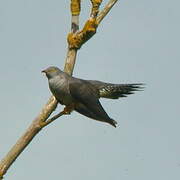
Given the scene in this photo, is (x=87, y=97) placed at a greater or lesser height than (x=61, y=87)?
lesser

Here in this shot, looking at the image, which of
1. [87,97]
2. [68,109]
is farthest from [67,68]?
[87,97]

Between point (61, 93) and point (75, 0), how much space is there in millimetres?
1194

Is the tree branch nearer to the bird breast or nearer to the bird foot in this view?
the bird foot

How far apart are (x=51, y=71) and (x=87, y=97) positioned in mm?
586

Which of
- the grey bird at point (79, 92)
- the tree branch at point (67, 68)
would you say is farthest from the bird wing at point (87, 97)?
the tree branch at point (67, 68)

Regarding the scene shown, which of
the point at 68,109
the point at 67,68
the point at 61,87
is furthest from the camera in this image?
the point at 61,87

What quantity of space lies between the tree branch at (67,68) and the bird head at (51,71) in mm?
544

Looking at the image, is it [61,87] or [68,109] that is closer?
[68,109]

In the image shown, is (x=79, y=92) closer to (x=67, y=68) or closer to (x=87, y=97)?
(x=87, y=97)

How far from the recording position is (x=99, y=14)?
6.70 meters

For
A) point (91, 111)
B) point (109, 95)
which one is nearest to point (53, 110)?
point (91, 111)

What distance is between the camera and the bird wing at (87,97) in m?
6.88

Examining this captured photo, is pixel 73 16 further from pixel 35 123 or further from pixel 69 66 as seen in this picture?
pixel 35 123

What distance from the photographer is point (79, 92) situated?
6.95 m
